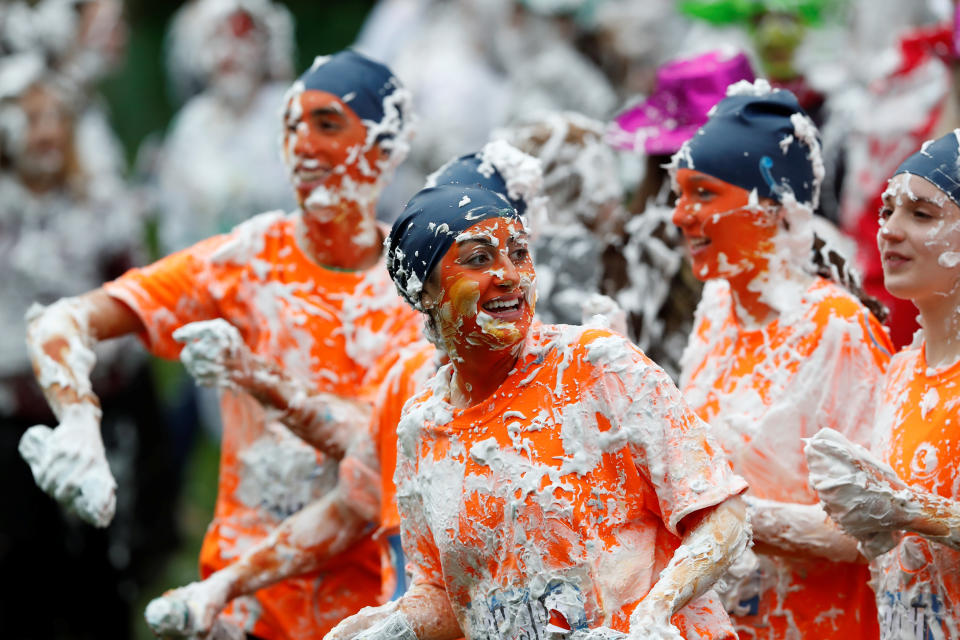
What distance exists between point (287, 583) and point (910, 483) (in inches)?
88.1

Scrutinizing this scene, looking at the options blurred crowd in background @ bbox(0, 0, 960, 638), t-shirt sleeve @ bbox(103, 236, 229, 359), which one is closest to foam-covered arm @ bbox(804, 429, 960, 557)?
blurred crowd in background @ bbox(0, 0, 960, 638)

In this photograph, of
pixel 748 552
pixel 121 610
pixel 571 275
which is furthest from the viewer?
pixel 121 610

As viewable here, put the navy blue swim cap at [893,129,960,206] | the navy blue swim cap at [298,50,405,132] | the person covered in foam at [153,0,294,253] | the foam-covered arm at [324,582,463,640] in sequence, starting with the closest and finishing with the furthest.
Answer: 1. the foam-covered arm at [324,582,463,640]
2. the navy blue swim cap at [893,129,960,206]
3. the navy blue swim cap at [298,50,405,132]
4. the person covered in foam at [153,0,294,253]

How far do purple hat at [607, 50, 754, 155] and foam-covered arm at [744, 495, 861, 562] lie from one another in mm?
1860

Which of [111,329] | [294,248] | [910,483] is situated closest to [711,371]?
[910,483]

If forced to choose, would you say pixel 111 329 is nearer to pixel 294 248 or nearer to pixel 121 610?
pixel 294 248

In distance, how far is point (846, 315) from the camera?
4.29 meters

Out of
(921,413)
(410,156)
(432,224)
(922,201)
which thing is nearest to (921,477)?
(921,413)

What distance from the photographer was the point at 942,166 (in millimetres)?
3941

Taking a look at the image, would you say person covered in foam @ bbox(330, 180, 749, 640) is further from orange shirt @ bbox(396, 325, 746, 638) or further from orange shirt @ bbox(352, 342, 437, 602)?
orange shirt @ bbox(352, 342, 437, 602)

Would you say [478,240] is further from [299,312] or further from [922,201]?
[299,312]

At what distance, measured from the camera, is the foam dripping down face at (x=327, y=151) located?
5.21 m

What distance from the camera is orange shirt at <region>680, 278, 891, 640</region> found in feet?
13.9

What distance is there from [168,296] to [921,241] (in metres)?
2.54
